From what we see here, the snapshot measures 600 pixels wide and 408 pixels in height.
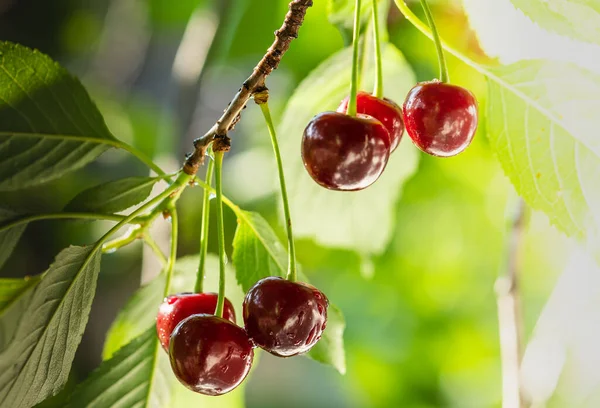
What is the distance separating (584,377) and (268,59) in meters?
1.48

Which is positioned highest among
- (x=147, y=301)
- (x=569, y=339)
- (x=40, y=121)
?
(x=40, y=121)

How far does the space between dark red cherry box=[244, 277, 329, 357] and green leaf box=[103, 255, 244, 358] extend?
35 cm

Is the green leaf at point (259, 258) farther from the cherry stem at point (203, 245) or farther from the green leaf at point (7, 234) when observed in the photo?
the green leaf at point (7, 234)

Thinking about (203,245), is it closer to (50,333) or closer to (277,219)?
A: (50,333)

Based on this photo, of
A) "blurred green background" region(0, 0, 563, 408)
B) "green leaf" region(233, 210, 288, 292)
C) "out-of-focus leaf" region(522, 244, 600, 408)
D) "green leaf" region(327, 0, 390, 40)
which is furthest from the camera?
"blurred green background" region(0, 0, 563, 408)

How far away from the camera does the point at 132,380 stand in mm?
838

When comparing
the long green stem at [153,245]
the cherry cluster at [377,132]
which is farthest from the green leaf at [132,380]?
the cherry cluster at [377,132]

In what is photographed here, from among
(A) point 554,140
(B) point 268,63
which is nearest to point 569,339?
(A) point 554,140

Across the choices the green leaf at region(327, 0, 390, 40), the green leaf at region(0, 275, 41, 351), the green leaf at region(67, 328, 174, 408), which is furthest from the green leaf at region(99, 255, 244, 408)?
the green leaf at region(327, 0, 390, 40)

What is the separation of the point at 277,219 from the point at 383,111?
3.31 feet

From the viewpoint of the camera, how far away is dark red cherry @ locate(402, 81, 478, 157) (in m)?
0.60

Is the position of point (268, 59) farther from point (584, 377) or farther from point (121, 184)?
point (584, 377)

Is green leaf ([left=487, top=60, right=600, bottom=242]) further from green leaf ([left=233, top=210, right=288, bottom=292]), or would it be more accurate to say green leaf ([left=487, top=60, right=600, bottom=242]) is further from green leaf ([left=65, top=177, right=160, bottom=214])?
green leaf ([left=65, top=177, right=160, bottom=214])

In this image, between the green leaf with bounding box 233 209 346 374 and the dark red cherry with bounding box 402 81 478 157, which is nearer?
the dark red cherry with bounding box 402 81 478 157
